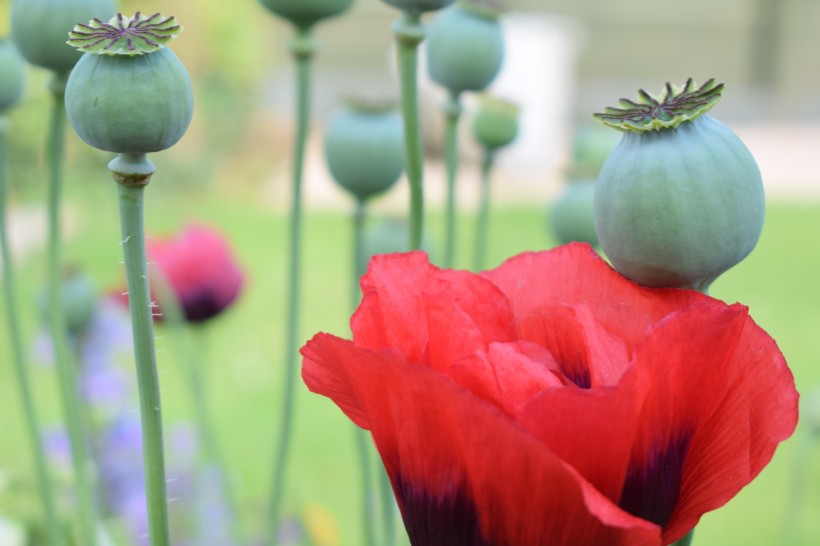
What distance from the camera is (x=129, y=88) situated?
1.01 ft

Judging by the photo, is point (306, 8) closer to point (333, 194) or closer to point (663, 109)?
point (663, 109)

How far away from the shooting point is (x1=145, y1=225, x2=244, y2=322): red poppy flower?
0.96 meters

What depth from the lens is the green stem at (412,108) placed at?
0.42 metres

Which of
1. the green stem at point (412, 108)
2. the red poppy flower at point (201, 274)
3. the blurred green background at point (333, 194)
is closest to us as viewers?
the green stem at point (412, 108)

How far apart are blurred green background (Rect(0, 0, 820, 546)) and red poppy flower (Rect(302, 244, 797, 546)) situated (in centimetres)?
22

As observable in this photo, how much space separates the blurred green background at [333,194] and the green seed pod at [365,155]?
0.09 metres

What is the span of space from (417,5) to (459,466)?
8.0 inches

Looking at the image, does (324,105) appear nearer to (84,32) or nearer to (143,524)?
(143,524)

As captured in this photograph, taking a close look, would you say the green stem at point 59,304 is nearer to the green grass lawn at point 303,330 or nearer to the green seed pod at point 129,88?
the green seed pod at point 129,88

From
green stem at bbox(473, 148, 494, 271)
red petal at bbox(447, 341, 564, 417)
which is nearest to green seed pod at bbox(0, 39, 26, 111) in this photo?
green stem at bbox(473, 148, 494, 271)

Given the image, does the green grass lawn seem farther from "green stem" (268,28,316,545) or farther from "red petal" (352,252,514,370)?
"red petal" (352,252,514,370)

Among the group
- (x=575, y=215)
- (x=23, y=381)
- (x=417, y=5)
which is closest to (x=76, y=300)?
(x=23, y=381)

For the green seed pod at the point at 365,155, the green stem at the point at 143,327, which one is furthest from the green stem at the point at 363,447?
the green stem at the point at 143,327

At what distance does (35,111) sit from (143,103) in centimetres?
320
